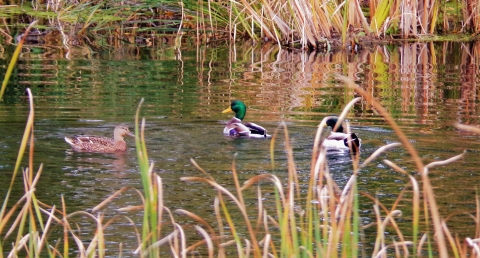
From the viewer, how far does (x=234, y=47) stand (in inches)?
719

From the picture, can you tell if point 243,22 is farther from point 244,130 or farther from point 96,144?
point 96,144

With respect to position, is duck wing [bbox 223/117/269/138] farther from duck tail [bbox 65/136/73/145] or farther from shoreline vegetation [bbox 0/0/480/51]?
shoreline vegetation [bbox 0/0/480/51]

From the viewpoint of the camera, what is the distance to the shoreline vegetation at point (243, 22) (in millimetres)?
16906

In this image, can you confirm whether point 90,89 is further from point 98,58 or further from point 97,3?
point 97,3

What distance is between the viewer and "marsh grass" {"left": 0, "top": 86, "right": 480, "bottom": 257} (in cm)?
380

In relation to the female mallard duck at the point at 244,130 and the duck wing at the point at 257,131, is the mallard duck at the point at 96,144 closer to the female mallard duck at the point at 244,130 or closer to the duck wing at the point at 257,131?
the female mallard duck at the point at 244,130

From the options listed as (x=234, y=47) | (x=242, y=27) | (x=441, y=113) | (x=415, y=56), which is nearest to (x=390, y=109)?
(x=441, y=113)

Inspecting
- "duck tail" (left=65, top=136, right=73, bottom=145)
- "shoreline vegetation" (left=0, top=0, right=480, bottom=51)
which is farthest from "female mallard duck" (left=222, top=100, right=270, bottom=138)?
"shoreline vegetation" (left=0, top=0, right=480, bottom=51)

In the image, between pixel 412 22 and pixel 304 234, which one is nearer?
pixel 304 234

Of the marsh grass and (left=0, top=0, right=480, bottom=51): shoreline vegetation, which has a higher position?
(left=0, top=0, right=480, bottom=51): shoreline vegetation

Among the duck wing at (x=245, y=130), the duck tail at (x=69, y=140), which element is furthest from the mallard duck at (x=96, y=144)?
the duck wing at (x=245, y=130)

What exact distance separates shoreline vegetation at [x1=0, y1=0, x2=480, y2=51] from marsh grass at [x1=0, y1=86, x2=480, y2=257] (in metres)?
9.97

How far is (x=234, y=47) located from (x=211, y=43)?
3.07 feet

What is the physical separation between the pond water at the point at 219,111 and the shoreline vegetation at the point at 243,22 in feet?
1.44
